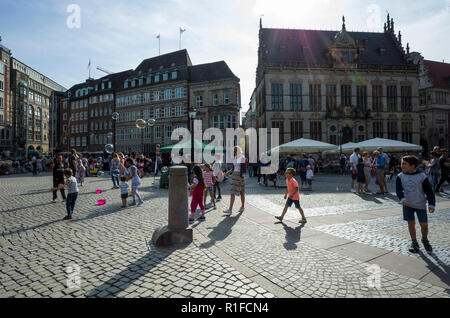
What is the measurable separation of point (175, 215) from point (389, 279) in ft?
11.4

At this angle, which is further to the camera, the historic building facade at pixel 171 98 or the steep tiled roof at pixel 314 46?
A: the historic building facade at pixel 171 98

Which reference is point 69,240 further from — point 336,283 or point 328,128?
point 328,128

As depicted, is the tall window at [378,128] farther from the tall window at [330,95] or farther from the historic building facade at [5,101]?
the historic building facade at [5,101]

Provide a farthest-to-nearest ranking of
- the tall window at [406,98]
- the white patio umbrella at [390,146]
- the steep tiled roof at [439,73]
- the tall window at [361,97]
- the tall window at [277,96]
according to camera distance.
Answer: the steep tiled roof at [439,73] < the tall window at [406,98] < the tall window at [361,97] < the tall window at [277,96] < the white patio umbrella at [390,146]

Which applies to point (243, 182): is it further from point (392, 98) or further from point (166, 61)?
point (166, 61)

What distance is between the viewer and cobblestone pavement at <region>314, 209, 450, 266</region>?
4.13m

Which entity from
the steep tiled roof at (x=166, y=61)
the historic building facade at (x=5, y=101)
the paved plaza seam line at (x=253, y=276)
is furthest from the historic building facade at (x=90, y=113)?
the paved plaza seam line at (x=253, y=276)

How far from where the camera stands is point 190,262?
3732 mm

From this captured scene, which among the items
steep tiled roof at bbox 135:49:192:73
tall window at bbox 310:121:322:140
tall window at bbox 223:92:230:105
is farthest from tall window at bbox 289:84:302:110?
steep tiled roof at bbox 135:49:192:73

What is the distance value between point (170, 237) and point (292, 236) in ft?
8.07

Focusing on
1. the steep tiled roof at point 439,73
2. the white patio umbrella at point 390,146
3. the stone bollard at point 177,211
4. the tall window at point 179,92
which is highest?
the steep tiled roof at point 439,73

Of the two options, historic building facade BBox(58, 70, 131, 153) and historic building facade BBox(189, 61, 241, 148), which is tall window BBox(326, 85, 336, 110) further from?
historic building facade BBox(58, 70, 131, 153)

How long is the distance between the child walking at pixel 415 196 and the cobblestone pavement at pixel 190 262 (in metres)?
0.40

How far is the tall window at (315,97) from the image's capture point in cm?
3434
